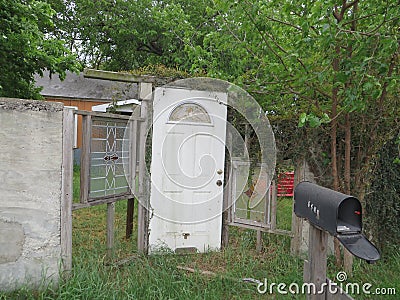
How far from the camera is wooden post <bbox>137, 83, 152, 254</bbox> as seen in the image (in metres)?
3.77

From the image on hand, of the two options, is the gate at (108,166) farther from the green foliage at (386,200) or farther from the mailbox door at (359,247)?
the green foliage at (386,200)

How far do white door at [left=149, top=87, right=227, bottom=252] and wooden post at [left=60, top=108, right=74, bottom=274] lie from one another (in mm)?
1164

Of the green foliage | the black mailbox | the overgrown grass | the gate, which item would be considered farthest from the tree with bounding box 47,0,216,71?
the black mailbox

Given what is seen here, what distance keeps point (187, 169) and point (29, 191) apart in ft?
5.78

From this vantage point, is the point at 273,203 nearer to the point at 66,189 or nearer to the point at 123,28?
the point at 66,189

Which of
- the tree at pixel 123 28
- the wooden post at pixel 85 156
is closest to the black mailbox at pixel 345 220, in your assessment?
the wooden post at pixel 85 156

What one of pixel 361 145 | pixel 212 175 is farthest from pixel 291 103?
pixel 212 175

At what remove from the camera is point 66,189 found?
2.83 metres

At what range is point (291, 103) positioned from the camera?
390cm

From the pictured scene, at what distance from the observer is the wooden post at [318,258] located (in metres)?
1.61

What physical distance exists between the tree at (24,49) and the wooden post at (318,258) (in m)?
4.15

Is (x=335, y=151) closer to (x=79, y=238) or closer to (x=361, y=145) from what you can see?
(x=361, y=145)

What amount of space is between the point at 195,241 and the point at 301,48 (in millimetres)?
2369

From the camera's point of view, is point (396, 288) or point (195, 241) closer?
point (396, 288)
